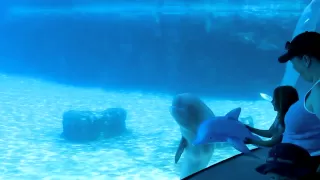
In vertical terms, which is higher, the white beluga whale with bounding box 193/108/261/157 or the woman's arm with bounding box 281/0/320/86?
the woman's arm with bounding box 281/0/320/86

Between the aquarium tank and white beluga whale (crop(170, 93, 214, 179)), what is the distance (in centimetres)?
179

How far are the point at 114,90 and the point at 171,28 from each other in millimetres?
6170

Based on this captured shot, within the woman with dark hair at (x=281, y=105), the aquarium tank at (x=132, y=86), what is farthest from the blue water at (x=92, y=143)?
the woman with dark hair at (x=281, y=105)

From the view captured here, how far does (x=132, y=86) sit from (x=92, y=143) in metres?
13.2

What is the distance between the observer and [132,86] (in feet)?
77.4

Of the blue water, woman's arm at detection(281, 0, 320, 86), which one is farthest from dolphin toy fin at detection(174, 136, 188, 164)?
woman's arm at detection(281, 0, 320, 86)

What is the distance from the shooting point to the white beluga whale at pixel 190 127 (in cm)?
453

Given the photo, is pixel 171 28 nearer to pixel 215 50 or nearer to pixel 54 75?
pixel 215 50

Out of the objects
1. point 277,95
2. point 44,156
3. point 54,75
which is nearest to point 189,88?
point 44,156

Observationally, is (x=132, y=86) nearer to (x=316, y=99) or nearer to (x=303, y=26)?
(x=303, y=26)

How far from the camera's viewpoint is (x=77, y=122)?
34.7 feet

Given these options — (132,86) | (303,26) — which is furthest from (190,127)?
(132,86)

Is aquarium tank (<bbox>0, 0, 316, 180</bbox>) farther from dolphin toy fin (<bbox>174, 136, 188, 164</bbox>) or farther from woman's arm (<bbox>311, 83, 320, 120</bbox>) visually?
woman's arm (<bbox>311, 83, 320, 120</bbox>)

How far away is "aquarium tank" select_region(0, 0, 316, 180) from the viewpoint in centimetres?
855
